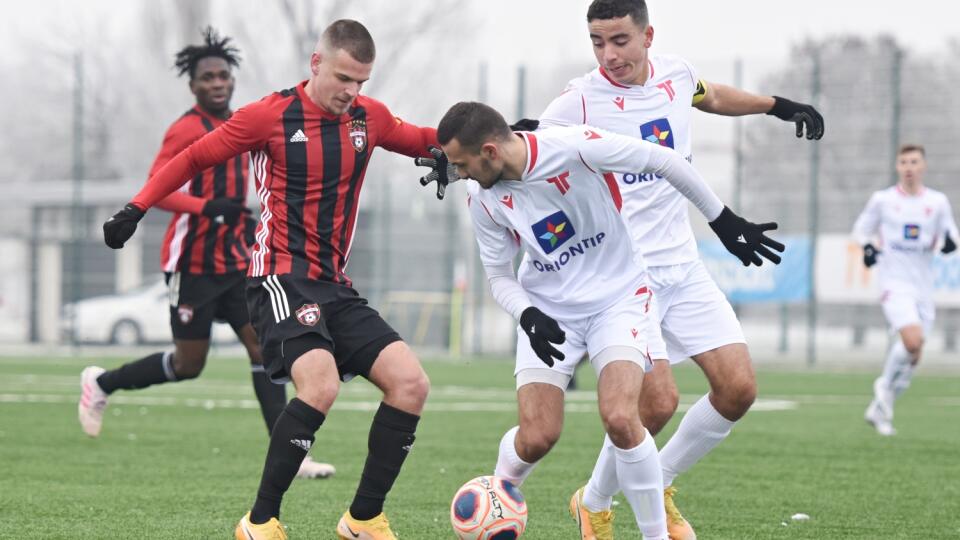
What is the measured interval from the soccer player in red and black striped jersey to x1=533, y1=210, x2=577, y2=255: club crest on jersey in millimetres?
730

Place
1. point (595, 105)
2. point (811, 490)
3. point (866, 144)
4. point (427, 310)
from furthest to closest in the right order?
point (427, 310) < point (866, 144) < point (811, 490) < point (595, 105)

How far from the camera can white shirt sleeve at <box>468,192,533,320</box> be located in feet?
18.2

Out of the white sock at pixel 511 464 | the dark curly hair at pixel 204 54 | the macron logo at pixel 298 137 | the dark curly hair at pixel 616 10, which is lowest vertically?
the white sock at pixel 511 464

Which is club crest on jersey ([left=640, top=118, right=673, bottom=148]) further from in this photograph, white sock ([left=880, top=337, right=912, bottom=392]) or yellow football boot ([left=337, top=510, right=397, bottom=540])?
white sock ([left=880, top=337, right=912, bottom=392])

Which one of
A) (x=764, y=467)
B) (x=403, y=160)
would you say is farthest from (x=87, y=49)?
(x=764, y=467)

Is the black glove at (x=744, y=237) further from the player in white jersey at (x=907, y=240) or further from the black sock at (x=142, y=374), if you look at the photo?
the player in white jersey at (x=907, y=240)

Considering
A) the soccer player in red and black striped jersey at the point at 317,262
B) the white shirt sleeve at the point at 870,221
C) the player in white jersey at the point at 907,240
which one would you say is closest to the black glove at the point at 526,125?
the soccer player in red and black striped jersey at the point at 317,262

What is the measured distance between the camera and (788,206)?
21.2m

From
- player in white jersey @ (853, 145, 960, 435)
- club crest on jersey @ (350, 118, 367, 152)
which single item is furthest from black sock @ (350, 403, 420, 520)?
player in white jersey @ (853, 145, 960, 435)

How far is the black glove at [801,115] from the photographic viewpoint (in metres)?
6.40

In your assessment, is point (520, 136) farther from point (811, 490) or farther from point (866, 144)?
point (866, 144)

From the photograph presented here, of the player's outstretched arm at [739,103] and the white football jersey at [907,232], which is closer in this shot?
the player's outstretched arm at [739,103]

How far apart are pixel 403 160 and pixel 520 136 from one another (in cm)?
3192

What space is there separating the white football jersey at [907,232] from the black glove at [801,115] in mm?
5745
